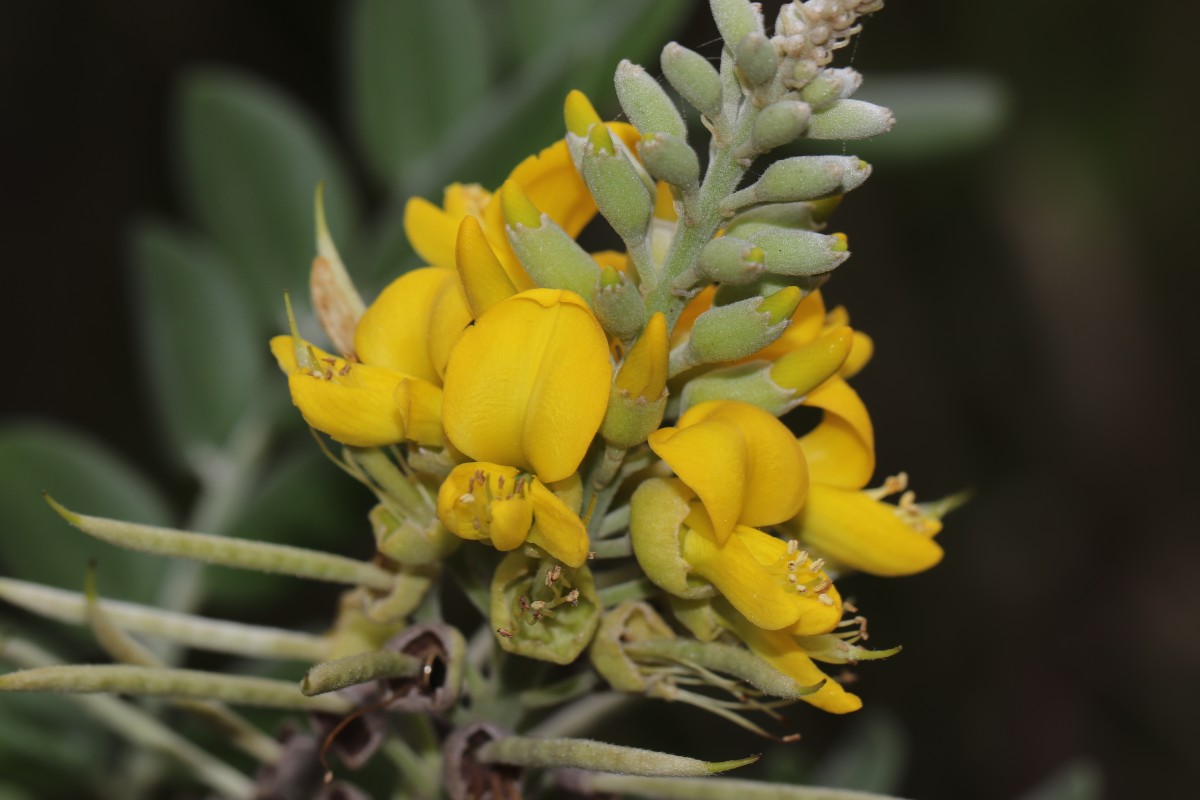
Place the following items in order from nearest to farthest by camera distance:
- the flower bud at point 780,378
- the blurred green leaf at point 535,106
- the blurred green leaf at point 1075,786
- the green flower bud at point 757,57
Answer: the green flower bud at point 757,57 < the flower bud at point 780,378 < the blurred green leaf at point 535,106 < the blurred green leaf at point 1075,786

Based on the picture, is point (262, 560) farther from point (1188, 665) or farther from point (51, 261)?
point (1188, 665)

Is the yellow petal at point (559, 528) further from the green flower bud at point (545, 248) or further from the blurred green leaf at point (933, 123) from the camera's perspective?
the blurred green leaf at point (933, 123)

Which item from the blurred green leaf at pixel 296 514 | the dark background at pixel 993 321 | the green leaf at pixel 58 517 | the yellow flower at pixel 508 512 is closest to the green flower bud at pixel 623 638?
the yellow flower at pixel 508 512

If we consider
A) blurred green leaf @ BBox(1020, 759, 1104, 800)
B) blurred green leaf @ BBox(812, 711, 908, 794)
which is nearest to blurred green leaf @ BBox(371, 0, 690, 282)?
blurred green leaf @ BBox(812, 711, 908, 794)

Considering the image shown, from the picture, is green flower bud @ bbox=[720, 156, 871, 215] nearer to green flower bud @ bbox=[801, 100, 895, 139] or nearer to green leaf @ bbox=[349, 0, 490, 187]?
green flower bud @ bbox=[801, 100, 895, 139]

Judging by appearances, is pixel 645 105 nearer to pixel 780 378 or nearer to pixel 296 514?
pixel 780 378

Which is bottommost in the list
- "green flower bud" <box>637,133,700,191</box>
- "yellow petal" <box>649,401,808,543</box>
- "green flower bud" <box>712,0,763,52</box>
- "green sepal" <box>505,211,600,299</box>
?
"yellow petal" <box>649,401,808,543</box>
